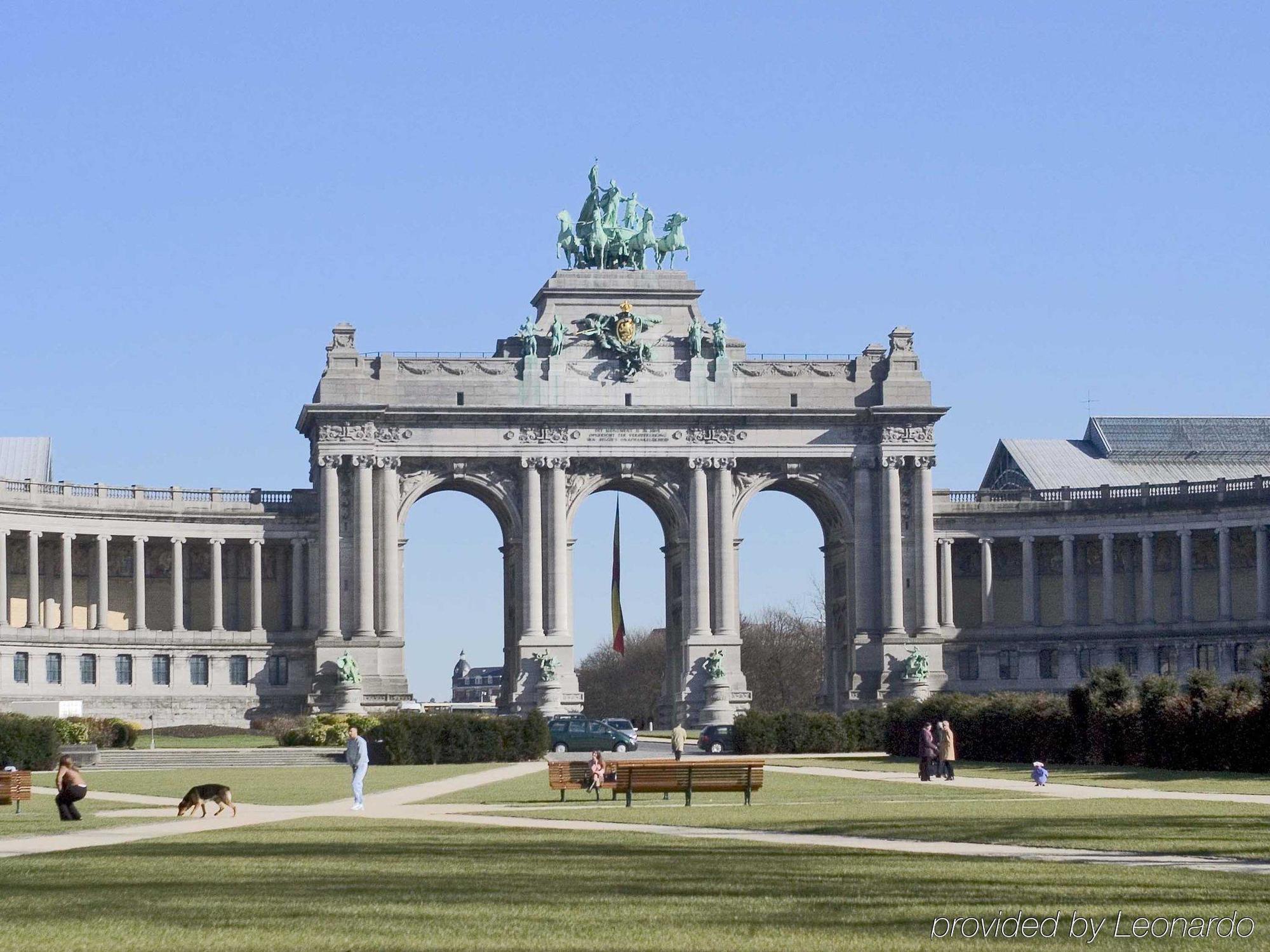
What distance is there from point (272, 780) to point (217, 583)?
57.0 m

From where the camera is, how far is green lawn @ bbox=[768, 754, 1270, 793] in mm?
57156

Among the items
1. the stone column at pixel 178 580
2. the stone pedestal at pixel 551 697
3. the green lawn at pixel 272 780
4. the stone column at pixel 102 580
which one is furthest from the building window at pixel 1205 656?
the stone column at pixel 102 580

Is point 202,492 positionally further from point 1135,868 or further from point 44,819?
point 1135,868

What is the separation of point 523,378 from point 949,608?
2895 centimetres

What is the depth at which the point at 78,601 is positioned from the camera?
124750 millimetres

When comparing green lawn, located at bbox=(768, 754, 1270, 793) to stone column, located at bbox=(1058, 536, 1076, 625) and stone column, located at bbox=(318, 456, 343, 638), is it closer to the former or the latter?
stone column, located at bbox=(318, 456, 343, 638)

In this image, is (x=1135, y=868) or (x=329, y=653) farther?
(x=329, y=653)

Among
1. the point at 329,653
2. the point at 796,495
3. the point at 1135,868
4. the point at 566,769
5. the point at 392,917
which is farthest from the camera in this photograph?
the point at 796,495

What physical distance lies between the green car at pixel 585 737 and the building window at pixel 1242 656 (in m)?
43.1

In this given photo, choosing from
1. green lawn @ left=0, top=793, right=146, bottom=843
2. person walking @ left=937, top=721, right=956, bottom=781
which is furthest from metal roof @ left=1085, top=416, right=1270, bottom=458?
green lawn @ left=0, top=793, right=146, bottom=843

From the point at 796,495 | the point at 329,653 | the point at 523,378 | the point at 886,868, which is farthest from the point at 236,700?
the point at 886,868

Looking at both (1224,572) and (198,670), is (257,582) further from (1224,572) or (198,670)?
(1224,572)

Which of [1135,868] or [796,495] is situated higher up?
[796,495]

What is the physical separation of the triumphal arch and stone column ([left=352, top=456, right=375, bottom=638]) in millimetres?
110
